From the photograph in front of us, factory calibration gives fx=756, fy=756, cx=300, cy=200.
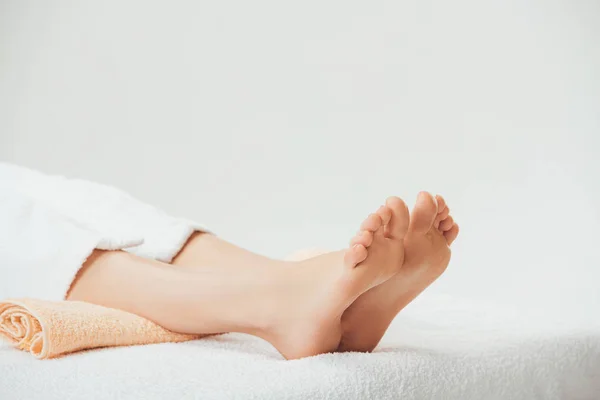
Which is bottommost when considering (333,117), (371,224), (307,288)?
(307,288)

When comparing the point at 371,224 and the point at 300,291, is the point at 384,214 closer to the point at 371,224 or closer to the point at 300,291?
the point at 371,224

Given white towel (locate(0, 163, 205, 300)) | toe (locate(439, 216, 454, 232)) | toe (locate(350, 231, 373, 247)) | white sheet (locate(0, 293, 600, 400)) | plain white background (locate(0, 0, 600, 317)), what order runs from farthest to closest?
plain white background (locate(0, 0, 600, 317)) → white towel (locate(0, 163, 205, 300)) → toe (locate(439, 216, 454, 232)) → toe (locate(350, 231, 373, 247)) → white sheet (locate(0, 293, 600, 400))

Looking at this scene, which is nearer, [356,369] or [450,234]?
[356,369]

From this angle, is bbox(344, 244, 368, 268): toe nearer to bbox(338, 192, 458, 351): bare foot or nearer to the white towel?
bbox(338, 192, 458, 351): bare foot

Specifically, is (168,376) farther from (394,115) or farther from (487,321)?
(394,115)

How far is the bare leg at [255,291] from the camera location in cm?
96

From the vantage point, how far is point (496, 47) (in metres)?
2.44

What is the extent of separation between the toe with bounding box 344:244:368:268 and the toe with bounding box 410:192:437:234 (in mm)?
117

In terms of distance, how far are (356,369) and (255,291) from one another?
21 centimetres

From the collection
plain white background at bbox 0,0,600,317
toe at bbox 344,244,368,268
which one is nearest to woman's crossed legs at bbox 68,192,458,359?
toe at bbox 344,244,368,268

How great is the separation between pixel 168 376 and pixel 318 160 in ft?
6.26

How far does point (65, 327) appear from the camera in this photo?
981mm

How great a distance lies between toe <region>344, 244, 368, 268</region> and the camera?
3.06 ft

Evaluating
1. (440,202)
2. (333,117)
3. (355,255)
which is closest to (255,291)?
(355,255)
